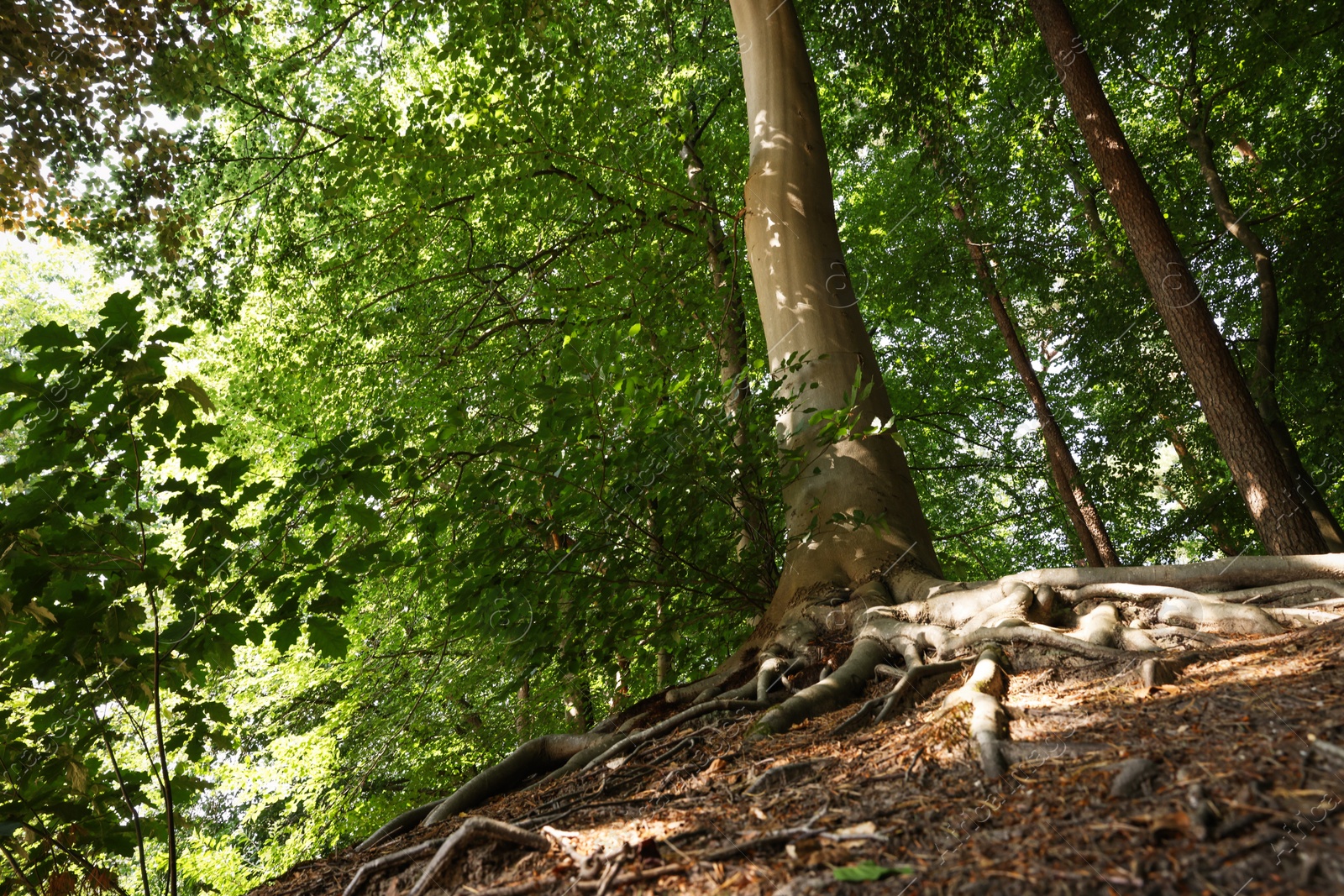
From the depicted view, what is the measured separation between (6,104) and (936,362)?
14.5 m

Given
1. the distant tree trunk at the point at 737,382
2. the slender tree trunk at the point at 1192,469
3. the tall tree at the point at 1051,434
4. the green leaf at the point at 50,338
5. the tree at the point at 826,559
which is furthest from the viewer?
the slender tree trunk at the point at 1192,469

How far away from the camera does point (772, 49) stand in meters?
6.14

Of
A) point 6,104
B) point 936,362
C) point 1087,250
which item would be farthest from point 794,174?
point 936,362

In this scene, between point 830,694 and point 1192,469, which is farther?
point 1192,469

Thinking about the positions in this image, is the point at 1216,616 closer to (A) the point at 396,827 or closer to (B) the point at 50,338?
(A) the point at 396,827

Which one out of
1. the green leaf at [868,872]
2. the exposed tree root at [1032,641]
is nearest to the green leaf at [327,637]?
the green leaf at [868,872]

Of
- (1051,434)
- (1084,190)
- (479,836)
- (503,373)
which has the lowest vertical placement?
(479,836)

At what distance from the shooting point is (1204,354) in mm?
6250

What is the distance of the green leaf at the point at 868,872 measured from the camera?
5.16ft

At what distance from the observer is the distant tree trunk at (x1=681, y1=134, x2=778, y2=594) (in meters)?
4.45

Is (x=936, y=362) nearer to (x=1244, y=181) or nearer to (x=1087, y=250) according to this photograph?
(x=1087, y=250)

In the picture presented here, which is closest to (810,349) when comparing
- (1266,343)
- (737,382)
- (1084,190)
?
(737,382)

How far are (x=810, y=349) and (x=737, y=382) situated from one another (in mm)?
1028

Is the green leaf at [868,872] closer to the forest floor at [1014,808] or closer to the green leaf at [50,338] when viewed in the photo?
the forest floor at [1014,808]
